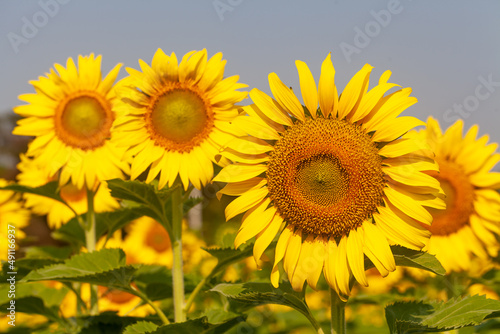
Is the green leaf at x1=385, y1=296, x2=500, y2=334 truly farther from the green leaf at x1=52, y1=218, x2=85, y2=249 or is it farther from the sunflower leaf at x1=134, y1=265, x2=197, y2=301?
the green leaf at x1=52, y1=218, x2=85, y2=249

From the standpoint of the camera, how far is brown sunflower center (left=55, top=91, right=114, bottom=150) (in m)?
4.02

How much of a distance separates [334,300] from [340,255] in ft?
0.70

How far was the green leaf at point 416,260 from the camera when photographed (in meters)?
2.05

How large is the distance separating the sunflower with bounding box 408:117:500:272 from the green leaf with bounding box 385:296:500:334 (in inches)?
48.8

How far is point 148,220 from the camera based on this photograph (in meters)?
6.83

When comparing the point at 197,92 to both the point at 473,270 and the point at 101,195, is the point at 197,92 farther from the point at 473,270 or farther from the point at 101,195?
the point at 473,270

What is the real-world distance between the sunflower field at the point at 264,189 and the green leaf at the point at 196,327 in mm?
17

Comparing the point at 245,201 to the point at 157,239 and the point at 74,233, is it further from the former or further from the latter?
the point at 157,239

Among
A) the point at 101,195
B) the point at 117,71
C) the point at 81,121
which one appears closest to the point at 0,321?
the point at 101,195

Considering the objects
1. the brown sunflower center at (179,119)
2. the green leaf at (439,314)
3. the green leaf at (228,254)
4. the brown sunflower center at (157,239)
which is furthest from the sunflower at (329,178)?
the brown sunflower center at (157,239)

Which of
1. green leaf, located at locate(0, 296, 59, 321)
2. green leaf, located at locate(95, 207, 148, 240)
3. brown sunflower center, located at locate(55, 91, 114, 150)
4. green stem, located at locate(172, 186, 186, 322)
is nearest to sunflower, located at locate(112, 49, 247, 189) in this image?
green stem, located at locate(172, 186, 186, 322)

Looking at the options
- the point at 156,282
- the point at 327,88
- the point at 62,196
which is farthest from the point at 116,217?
the point at 327,88

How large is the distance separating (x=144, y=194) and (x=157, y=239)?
376 cm

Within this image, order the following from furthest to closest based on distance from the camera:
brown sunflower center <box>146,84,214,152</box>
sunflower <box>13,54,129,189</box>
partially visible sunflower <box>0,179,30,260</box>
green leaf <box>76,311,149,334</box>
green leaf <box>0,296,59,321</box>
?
partially visible sunflower <box>0,179,30,260</box>, sunflower <box>13,54,129,189</box>, green leaf <box>0,296,59,321</box>, green leaf <box>76,311,149,334</box>, brown sunflower center <box>146,84,214,152</box>
